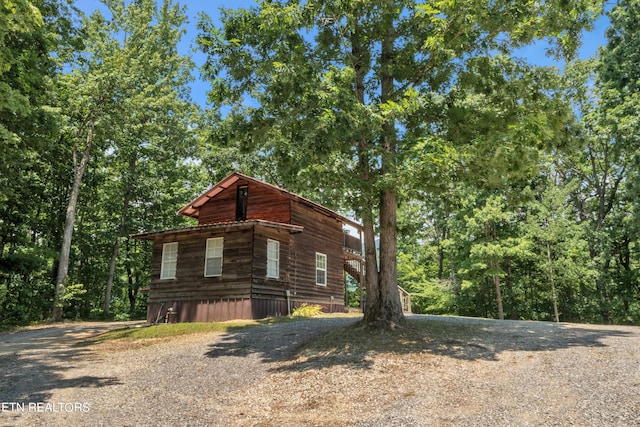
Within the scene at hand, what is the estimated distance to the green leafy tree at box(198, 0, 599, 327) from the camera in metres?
8.63

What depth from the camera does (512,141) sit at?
329 inches

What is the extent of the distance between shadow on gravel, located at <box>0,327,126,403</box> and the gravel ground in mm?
36

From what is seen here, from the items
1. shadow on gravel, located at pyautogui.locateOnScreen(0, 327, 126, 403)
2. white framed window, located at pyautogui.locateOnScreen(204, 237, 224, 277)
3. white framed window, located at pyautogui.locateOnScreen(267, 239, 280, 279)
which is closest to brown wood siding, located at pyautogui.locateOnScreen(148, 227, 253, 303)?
white framed window, located at pyautogui.locateOnScreen(204, 237, 224, 277)

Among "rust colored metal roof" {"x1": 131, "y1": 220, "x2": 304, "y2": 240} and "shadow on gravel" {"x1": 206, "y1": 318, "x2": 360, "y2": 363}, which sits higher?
"rust colored metal roof" {"x1": 131, "y1": 220, "x2": 304, "y2": 240}

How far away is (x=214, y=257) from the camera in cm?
1862

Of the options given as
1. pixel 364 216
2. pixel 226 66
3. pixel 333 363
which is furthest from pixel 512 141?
pixel 226 66

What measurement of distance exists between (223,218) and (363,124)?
46.6 ft

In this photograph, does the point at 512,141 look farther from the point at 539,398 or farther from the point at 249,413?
the point at 249,413

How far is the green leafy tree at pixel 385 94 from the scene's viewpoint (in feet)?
28.3

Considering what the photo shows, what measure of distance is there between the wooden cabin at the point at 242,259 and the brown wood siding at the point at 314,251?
0.16 ft

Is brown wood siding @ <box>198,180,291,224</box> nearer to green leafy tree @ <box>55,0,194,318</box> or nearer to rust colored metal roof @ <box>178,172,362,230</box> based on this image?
rust colored metal roof @ <box>178,172,362,230</box>

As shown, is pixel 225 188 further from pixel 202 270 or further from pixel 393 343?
pixel 393 343

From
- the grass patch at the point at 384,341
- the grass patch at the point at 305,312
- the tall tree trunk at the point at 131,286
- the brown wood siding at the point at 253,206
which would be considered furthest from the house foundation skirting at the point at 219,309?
the tall tree trunk at the point at 131,286

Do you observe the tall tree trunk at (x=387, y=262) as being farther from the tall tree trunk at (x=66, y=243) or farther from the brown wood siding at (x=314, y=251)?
the tall tree trunk at (x=66, y=243)
